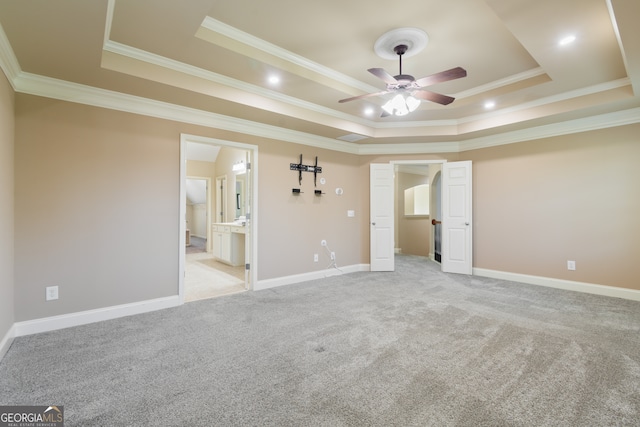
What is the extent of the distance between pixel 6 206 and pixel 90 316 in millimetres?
1301

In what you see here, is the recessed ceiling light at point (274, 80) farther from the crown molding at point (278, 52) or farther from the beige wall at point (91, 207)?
Result: the beige wall at point (91, 207)

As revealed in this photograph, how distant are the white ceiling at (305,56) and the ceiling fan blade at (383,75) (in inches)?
19.0

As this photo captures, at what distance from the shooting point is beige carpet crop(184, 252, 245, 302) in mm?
4137

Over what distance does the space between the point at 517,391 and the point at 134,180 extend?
159 inches

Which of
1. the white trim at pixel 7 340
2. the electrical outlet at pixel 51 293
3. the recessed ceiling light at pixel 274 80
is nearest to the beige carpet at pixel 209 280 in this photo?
the electrical outlet at pixel 51 293

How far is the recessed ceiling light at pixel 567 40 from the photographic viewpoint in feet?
8.18

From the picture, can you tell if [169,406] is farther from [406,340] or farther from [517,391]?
[517,391]

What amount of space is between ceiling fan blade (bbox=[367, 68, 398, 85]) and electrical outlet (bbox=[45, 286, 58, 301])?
3697 mm

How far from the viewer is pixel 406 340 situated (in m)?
2.56

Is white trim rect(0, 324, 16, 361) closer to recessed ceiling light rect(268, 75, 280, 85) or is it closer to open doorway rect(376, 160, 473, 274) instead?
recessed ceiling light rect(268, 75, 280, 85)

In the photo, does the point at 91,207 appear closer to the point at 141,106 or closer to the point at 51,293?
the point at 51,293

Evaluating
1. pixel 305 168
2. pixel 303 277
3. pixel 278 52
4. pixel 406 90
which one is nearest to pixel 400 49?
pixel 406 90

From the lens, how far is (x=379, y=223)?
5.57 meters

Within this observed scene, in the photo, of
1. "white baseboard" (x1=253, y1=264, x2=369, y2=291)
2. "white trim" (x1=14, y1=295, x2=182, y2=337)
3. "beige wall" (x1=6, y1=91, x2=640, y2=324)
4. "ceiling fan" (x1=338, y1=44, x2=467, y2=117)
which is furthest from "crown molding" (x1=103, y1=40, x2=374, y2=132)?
"white baseboard" (x1=253, y1=264, x2=369, y2=291)
